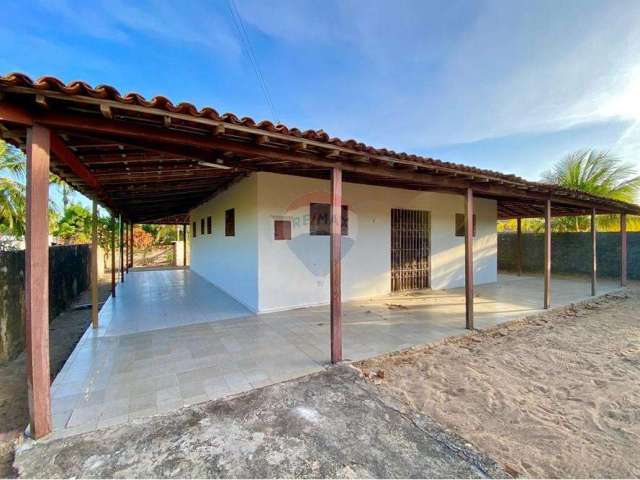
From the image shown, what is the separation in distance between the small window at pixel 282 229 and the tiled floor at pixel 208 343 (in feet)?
5.23

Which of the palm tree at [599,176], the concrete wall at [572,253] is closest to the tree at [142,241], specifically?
the concrete wall at [572,253]

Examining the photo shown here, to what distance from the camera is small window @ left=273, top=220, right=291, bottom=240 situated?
5.98 meters

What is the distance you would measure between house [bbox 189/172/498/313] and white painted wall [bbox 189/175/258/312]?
2 centimetres

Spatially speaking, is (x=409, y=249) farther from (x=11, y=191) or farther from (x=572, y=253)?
(x=11, y=191)

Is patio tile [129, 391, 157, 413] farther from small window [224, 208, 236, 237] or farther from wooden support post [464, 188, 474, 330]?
small window [224, 208, 236, 237]

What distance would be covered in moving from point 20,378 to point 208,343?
2.05 meters

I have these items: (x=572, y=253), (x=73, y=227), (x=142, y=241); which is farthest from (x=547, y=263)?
(x=142, y=241)

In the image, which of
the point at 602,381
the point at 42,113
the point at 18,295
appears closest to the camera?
the point at 42,113

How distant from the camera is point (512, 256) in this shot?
14.6 metres

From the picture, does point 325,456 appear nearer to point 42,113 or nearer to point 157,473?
point 157,473

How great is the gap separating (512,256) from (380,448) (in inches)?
617

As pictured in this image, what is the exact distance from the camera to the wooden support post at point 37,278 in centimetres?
216

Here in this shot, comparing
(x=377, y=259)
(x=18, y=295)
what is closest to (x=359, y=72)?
(x=377, y=259)

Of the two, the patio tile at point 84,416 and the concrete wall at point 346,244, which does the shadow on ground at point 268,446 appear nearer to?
the patio tile at point 84,416
